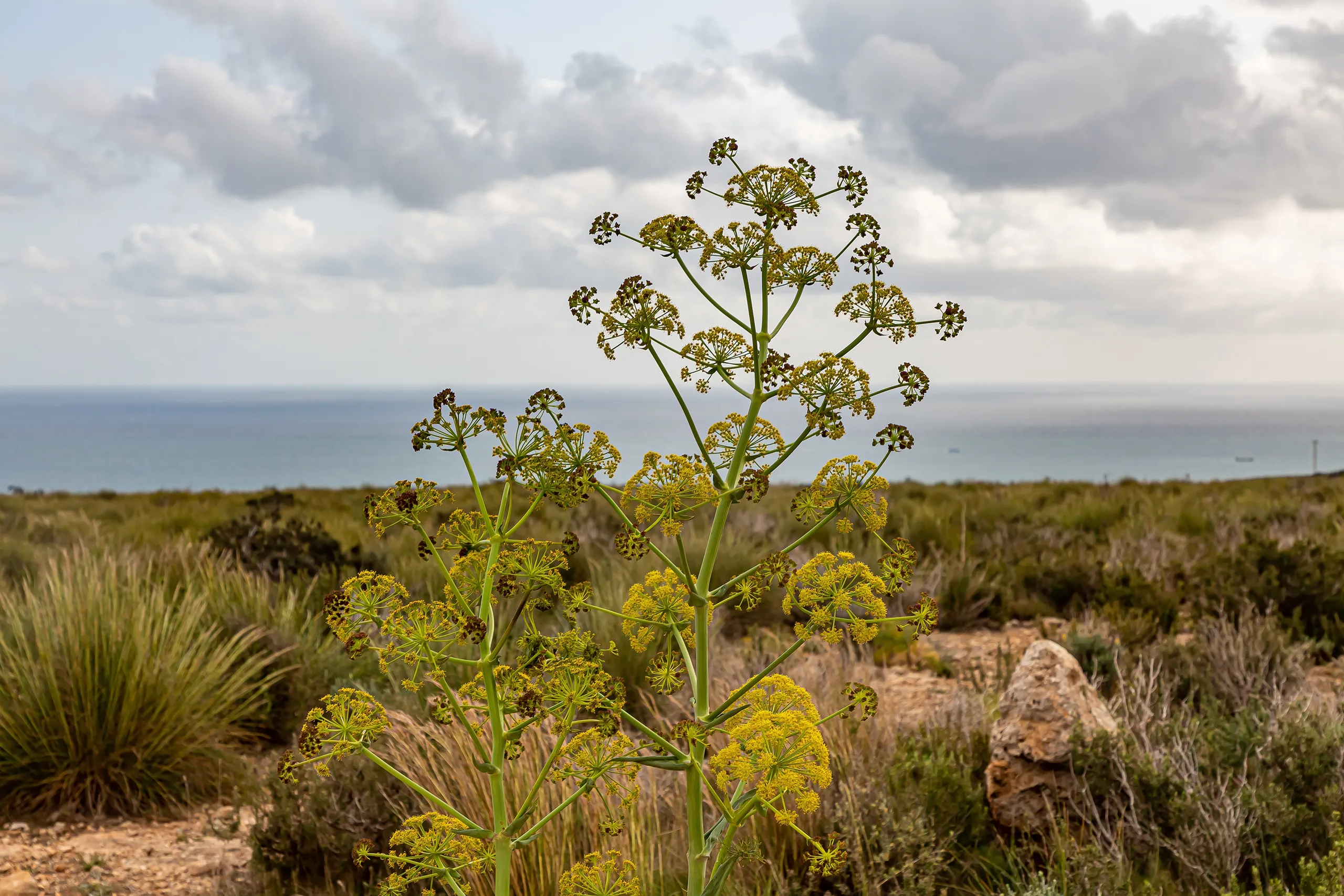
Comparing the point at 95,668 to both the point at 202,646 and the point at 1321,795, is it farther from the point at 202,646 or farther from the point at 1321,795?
the point at 1321,795

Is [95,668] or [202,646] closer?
[95,668]

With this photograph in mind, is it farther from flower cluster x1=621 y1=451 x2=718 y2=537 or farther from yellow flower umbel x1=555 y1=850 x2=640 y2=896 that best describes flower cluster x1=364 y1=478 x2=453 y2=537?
yellow flower umbel x1=555 y1=850 x2=640 y2=896

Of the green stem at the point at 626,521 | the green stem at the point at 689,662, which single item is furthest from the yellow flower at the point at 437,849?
the green stem at the point at 626,521

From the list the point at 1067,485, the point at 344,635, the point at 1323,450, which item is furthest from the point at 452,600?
the point at 1323,450

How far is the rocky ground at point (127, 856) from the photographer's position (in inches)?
152

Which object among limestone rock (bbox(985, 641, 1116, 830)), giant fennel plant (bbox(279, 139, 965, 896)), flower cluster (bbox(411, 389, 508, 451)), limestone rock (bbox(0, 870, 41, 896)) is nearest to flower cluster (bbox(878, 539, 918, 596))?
A: giant fennel plant (bbox(279, 139, 965, 896))

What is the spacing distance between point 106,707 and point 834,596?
4.51 meters

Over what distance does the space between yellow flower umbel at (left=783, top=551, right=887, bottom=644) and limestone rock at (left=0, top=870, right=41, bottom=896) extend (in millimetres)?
3670

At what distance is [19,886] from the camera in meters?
3.75

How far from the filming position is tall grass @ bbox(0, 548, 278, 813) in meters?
4.68

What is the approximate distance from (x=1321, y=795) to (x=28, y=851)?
5.26 meters

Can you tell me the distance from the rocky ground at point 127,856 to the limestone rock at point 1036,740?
298cm

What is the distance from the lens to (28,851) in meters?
4.25

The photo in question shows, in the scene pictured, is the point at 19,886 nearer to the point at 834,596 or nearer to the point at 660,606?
the point at 660,606
